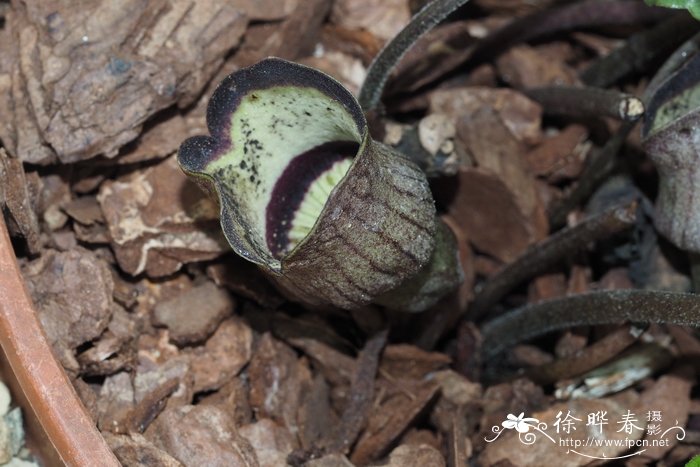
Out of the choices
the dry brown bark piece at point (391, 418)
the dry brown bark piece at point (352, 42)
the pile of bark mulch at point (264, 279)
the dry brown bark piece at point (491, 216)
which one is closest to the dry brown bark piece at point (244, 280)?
the pile of bark mulch at point (264, 279)

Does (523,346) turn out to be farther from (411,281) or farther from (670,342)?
(411,281)

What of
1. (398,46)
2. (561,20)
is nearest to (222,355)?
(398,46)

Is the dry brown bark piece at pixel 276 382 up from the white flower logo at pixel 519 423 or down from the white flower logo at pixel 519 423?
down

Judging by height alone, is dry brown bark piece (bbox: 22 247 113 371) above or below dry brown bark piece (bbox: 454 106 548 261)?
below

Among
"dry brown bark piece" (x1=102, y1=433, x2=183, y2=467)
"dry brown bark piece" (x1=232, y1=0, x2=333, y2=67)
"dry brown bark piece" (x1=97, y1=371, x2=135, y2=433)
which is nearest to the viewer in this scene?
"dry brown bark piece" (x1=102, y1=433, x2=183, y2=467)

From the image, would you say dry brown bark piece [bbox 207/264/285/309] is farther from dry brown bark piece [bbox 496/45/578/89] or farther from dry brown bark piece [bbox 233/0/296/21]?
dry brown bark piece [bbox 496/45/578/89]

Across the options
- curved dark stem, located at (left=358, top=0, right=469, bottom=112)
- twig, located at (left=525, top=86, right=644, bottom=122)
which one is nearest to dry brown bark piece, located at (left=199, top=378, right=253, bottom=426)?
curved dark stem, located at (left=358, top=0, right=469, bottom=112)

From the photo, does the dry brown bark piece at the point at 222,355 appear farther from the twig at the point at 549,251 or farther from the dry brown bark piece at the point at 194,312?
the twig at the point at 549,251
